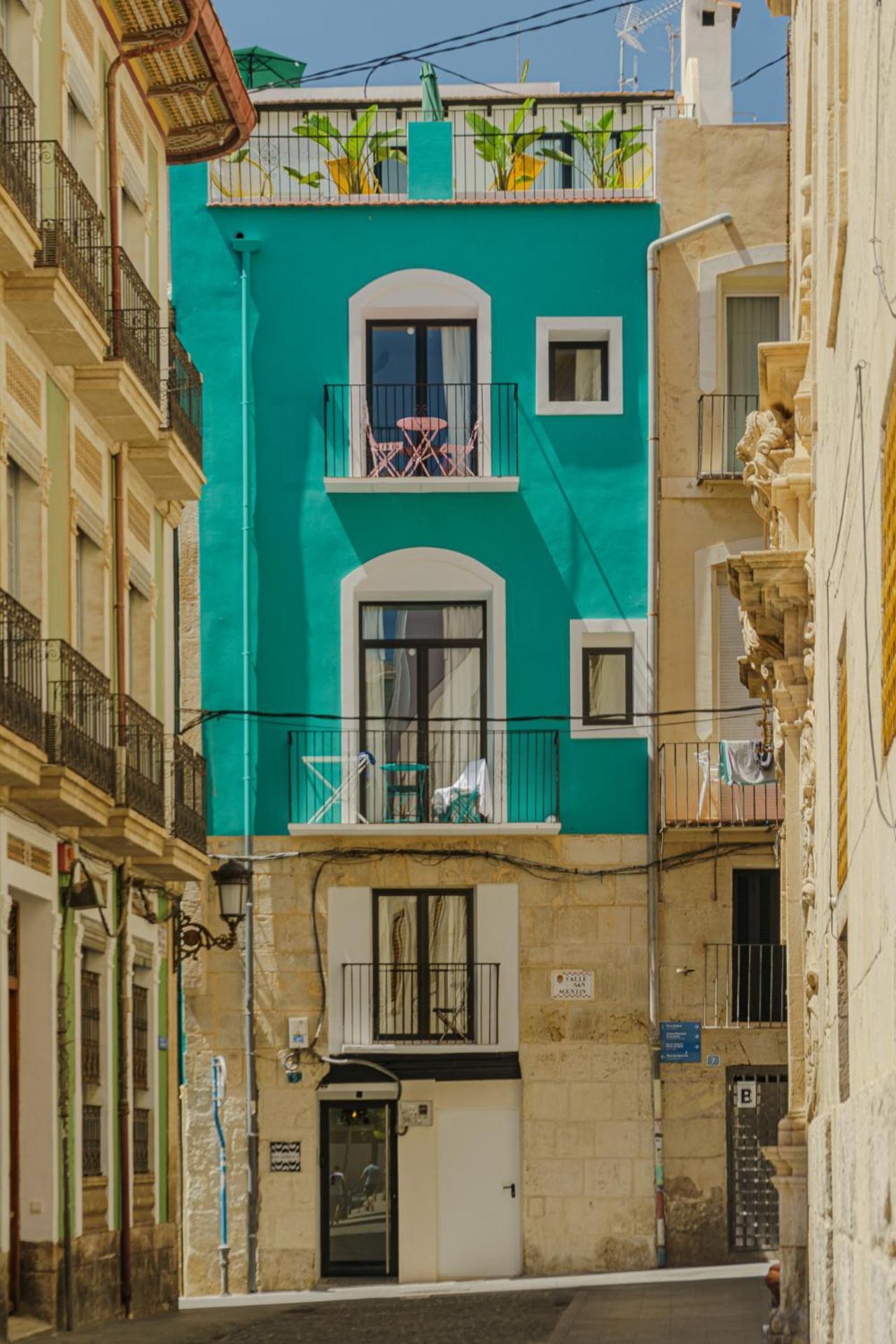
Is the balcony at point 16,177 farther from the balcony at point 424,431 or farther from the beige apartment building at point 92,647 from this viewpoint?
the balcony at point 424,431

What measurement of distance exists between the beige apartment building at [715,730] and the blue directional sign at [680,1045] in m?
0.07

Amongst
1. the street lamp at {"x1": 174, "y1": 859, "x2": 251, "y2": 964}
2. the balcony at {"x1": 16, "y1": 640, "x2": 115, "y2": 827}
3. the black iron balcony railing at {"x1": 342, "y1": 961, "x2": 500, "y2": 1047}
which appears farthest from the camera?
the black iron balcony railing at {"x1": 342, "y1": 961, "x2": 500, "y2": 1047}

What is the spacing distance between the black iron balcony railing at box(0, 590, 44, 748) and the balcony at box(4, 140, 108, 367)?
Result: 7.13 ft

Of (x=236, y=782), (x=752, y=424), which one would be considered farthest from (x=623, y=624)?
(x=752, y=424)

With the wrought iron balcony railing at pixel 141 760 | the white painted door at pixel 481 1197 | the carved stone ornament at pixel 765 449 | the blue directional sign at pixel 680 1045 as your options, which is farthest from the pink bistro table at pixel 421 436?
the carved stone ornament at pixel 765 449

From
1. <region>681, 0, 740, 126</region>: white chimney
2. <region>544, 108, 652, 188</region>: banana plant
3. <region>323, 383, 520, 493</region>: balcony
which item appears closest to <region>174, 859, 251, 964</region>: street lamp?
<region>323, 383, 520, 493</region>: balcony

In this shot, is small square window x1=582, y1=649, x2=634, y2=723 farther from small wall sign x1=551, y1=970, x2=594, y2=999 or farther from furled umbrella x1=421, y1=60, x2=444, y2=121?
furled umbrella x1=421, y1=60, x2=444, y2=121

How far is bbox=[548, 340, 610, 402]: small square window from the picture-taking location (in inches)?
1208

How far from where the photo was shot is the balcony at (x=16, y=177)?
16.2 m

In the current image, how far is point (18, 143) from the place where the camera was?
55.3ft

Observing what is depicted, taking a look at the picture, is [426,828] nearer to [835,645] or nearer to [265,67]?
[265,67]

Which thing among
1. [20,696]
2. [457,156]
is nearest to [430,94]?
[457,156]

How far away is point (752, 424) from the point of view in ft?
65.4

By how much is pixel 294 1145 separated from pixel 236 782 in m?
4.19
